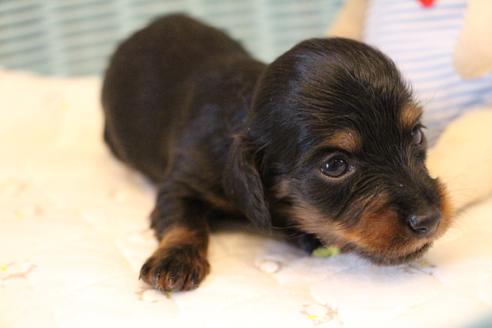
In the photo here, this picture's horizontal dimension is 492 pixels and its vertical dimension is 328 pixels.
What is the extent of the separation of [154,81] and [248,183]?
990mm

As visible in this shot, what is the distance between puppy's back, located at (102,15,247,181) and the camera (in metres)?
2.88

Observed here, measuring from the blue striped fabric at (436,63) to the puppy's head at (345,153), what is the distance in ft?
1.93

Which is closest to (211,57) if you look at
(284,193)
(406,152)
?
(284,193)

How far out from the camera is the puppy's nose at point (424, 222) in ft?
6.10

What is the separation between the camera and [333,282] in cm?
210

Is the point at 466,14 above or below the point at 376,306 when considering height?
above

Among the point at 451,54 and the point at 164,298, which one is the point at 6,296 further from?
the point at 451,54

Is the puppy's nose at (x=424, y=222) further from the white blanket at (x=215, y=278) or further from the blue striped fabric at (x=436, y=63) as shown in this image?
the blue striped fabric at (x=436, y=63)

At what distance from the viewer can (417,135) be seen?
84.5 inches

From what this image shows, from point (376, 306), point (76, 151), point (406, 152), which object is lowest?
point (76, 151)

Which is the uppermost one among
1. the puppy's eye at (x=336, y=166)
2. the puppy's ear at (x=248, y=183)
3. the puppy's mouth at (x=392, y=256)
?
the puppy's eye at (x=336, y=166)

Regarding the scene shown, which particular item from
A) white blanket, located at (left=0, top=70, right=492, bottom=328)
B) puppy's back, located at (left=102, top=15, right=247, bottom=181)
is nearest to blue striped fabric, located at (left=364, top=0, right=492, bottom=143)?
white blanket, located at (left=0, top=70, right=492, bottom=328)

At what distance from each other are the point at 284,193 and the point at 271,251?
27 centimetres

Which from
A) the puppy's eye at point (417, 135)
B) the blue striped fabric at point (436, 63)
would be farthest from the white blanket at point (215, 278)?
the blue striped fabric at point (436, 63)
